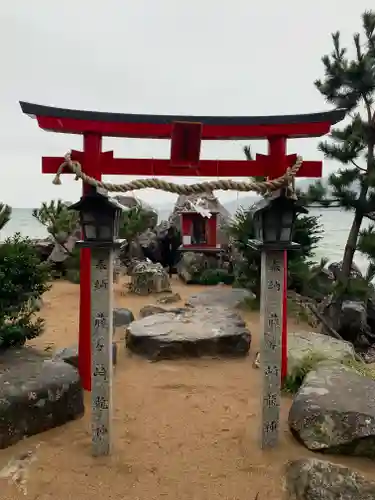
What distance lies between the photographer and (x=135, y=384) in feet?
16.2

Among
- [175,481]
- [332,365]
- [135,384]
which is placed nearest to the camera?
[175,481]

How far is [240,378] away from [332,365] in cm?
112

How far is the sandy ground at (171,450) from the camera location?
10.2 ft

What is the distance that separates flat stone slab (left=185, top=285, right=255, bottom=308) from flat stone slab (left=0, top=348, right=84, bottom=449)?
478 cm

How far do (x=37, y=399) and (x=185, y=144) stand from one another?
258cm

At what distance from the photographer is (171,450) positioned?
11.7 ft

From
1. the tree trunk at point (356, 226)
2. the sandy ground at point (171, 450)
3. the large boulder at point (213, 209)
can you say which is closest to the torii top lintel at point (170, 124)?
the sandy ground at point (171, 450)

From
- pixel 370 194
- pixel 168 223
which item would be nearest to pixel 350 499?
pixel 370 194

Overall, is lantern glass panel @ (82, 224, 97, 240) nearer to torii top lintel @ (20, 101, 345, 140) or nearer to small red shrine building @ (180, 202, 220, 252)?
torii top lintel @ (20, 101, 345, 140)

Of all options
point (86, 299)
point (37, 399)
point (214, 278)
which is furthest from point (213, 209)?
point (37, 399)

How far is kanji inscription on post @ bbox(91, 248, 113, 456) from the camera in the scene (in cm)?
345

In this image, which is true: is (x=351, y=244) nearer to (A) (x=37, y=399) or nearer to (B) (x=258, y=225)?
(B) (x=258, y=225)

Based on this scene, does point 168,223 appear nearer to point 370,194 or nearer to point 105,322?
point 370,194

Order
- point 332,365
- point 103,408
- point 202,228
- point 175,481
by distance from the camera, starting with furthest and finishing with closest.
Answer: point 202,228
point 332,365
point 103,408
point 175,481
